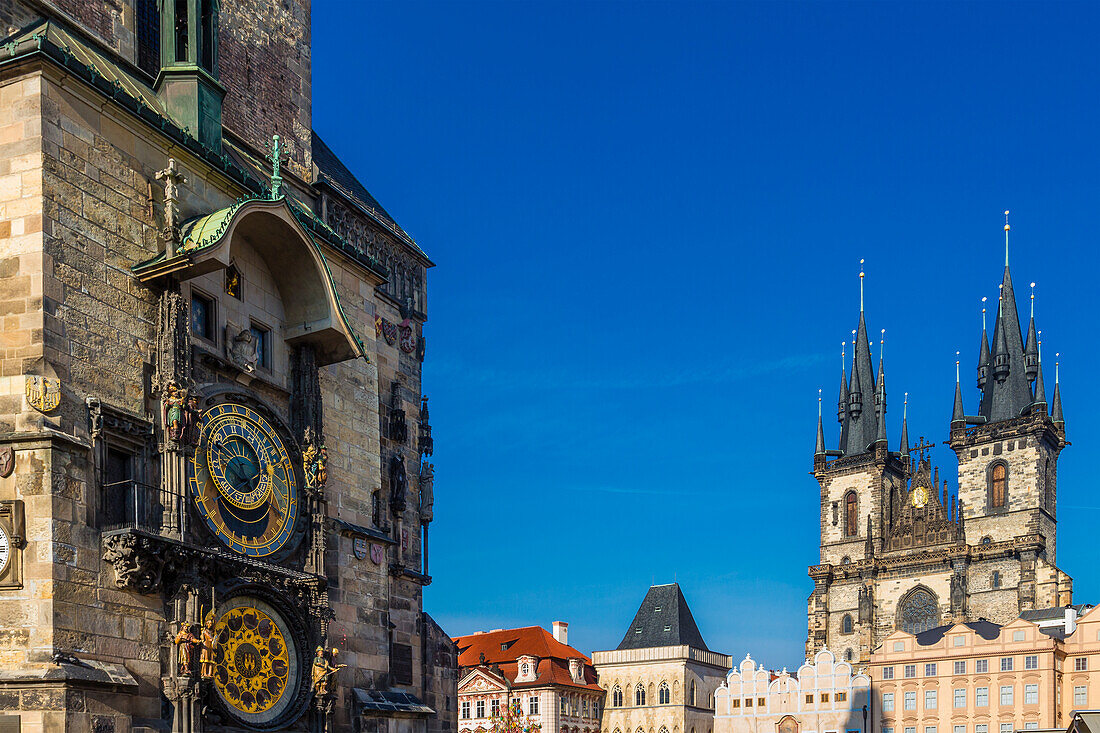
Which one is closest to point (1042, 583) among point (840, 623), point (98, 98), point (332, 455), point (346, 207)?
point (840, 623)

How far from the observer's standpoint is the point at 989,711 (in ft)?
213

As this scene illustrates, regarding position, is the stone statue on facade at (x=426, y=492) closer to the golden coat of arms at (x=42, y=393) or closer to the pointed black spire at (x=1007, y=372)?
the golden coat of arms at (x=42, y=393)

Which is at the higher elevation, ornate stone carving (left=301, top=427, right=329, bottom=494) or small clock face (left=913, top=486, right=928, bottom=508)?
small clock face (left=913, top=486, right=928, bottom=508)

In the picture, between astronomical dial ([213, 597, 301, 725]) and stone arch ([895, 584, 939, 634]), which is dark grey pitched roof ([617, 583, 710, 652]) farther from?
astronomical dial ([213, 597, 301, 725])

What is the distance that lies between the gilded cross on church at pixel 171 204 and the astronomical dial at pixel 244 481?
6.56 ft

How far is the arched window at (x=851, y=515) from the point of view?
9032cm

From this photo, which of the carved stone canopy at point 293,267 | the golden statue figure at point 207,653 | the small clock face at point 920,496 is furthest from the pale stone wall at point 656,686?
the golden statue figure at point 207,653

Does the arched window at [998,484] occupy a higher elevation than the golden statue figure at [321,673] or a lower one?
higher

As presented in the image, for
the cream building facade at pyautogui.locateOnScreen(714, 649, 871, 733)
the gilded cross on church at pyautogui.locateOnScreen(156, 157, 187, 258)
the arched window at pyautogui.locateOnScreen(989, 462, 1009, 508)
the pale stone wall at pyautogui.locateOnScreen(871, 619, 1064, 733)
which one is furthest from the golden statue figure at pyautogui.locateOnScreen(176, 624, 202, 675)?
the arched window at pyautogui.locateOnScreen(989, 462, 1009, 508)

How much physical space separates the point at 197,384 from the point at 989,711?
59112 millimetres

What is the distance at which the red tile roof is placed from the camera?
3157 inches

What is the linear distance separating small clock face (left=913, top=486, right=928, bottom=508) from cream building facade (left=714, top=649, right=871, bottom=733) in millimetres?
15232

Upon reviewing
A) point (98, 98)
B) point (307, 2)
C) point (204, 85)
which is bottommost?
point (98, 98)

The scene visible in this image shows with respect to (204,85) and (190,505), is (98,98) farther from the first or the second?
(190,505)
